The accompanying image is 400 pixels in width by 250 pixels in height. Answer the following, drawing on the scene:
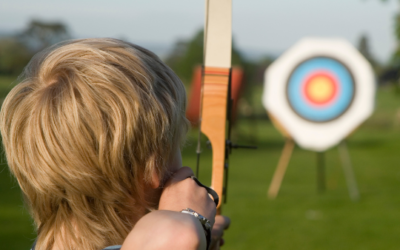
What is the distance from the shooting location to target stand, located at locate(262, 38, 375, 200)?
390cm

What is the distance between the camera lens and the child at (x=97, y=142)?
62 centimetres

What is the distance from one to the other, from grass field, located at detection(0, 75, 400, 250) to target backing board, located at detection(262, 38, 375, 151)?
570mm

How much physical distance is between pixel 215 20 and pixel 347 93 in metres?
3.38

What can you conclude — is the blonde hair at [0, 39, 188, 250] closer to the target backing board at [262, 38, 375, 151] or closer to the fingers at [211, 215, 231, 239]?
the fingers at [211, 215, 231, 239]

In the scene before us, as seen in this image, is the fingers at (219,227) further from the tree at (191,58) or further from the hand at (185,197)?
the tree at (191,58)

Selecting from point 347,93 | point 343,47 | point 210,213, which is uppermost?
point 210,213

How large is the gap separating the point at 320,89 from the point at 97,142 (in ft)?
12.7

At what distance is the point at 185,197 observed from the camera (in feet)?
2.11

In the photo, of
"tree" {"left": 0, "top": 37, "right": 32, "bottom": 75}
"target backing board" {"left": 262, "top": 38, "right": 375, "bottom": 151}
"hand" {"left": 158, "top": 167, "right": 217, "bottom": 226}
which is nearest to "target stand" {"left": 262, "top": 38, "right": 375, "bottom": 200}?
"target backing board" {"left": 262, "top": 38, "right": 375, "bottom": 151}

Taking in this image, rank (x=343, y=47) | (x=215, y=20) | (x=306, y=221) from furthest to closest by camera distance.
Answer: (x=343, y=47) → (x=306, y=221) → (x=215, y=20)

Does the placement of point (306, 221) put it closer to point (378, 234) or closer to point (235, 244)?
point (378, 234)

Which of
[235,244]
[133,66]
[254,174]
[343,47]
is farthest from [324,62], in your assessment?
[133,66]

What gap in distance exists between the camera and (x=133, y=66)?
2.11 feet

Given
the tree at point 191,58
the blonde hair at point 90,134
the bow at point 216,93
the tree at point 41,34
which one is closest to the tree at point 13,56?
the tree at point 41,34
